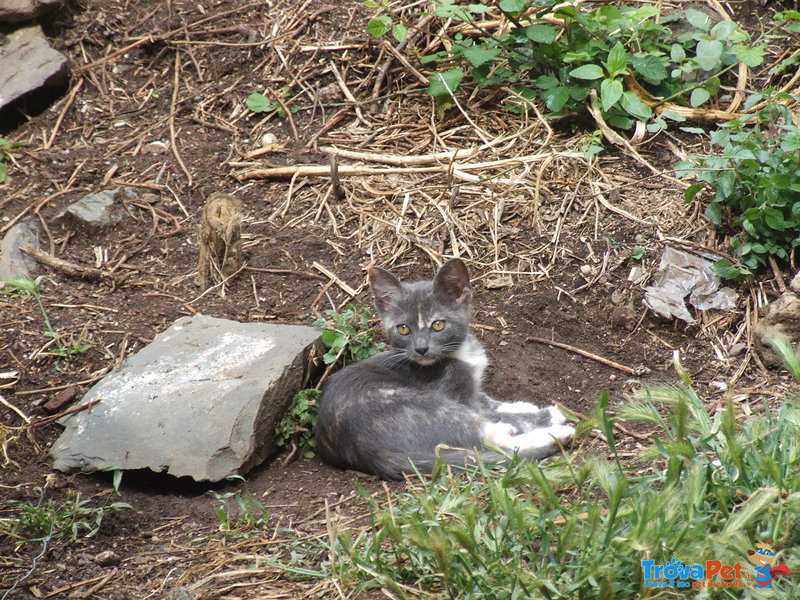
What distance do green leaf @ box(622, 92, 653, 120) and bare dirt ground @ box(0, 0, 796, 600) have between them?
0.26m

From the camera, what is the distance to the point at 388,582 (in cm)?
264

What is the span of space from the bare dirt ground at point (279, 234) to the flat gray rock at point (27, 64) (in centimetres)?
20

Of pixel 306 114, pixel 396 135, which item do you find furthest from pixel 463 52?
pixel 306 114

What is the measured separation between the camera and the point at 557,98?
621cm

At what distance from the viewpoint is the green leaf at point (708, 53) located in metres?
5.87

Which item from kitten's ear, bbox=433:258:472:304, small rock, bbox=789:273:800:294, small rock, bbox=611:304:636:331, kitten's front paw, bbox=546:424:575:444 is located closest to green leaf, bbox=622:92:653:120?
small rock, bbox=611:304:636:331

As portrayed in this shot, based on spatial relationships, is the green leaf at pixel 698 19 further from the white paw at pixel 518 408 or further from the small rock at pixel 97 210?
the small rock at pixel 97 210

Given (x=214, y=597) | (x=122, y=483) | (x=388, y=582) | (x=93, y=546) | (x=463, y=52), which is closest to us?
(x=388, y=582)

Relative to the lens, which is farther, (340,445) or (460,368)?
(460,368)

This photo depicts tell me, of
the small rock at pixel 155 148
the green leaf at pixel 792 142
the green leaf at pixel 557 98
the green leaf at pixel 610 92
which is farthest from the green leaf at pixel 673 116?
the small rock at pixel 155 148

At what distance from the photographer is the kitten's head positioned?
4855mm

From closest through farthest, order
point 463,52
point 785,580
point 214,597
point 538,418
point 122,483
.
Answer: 1. point 785,580
2. point 214,597
3. point 122,483
4. point 538,418
5. point 463,52

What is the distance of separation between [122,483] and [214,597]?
1.50 meters

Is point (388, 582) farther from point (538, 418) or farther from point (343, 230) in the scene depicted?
point (343, 230)
